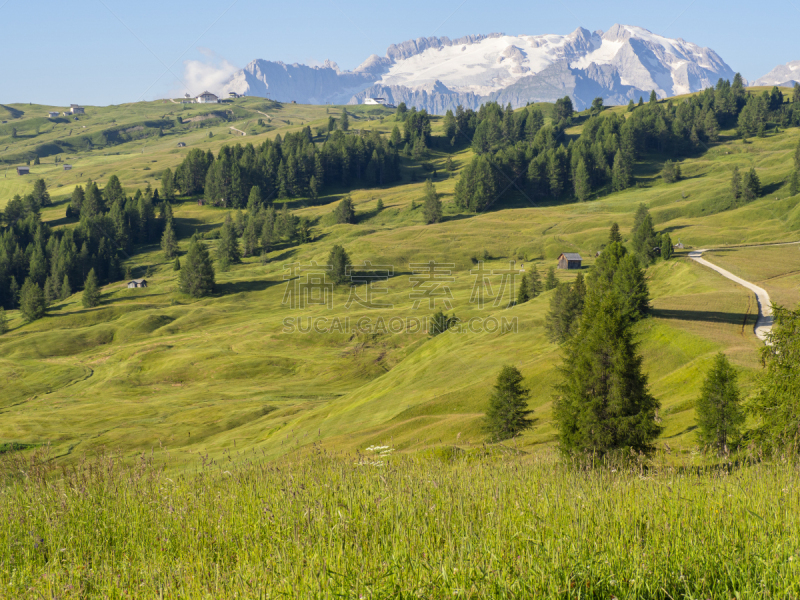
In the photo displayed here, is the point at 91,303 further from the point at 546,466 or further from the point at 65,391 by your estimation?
the point at 546,466

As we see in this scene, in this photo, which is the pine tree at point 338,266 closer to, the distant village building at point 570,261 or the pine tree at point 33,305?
the distant village building at point 570,261

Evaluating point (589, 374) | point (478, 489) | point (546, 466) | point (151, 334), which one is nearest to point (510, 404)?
point (589, 374)

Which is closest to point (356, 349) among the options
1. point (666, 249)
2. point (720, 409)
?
point (666, 249)

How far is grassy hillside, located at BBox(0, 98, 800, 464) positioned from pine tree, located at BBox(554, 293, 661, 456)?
3647 mm

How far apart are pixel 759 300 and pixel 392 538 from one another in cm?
8466

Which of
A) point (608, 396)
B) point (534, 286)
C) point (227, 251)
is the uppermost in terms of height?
point (227, 251)

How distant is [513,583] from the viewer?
14.2ft

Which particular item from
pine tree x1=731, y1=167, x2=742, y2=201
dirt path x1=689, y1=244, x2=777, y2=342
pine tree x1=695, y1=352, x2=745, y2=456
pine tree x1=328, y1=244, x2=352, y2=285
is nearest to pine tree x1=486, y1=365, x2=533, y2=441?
pine tree x1=695, y1=352, x2=745, y2=456

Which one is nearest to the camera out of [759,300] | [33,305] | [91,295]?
[759,300]

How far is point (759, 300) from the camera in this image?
73750 millimetres

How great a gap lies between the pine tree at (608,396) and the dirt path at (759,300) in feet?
35.9

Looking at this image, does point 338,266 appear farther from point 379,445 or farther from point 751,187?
point 751,187

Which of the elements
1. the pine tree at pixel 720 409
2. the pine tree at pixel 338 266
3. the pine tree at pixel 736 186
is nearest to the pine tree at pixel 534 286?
the pine tree at pixel 338 266

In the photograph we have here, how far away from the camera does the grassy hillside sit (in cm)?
5562
